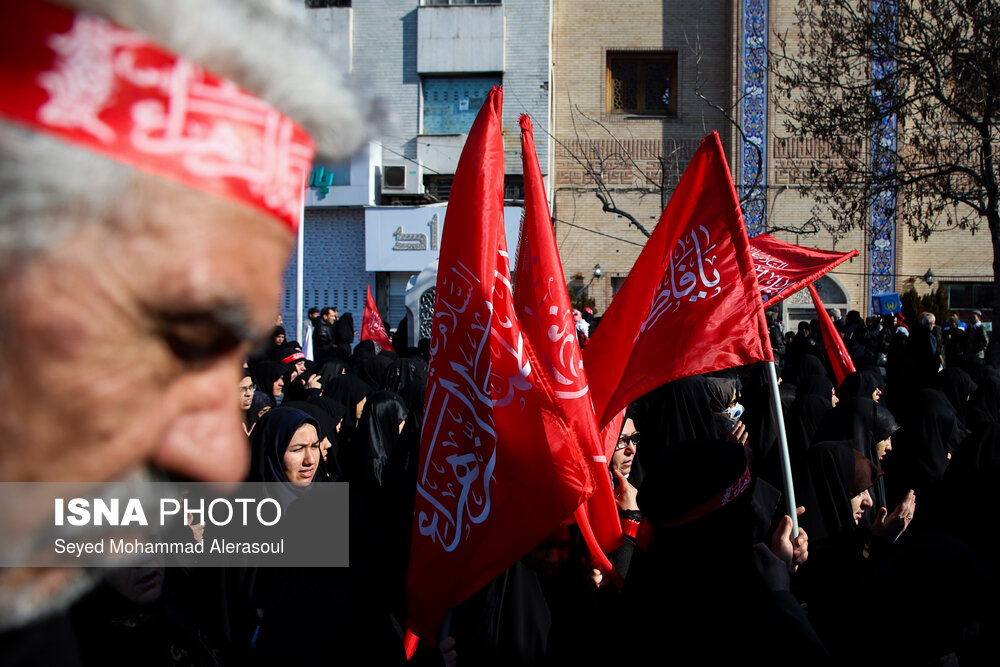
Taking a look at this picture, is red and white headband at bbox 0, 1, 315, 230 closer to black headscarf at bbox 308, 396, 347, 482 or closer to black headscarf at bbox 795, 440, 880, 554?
black headscarf at bbox 795, 440, 880, 554

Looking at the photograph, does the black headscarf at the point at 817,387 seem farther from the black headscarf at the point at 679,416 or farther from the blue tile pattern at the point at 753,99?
the blue tile pattern at the point at 753,99

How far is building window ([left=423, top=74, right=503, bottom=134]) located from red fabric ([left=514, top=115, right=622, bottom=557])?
1584 centimetres

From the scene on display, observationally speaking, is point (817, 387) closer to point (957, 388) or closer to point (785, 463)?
point (957, 388)

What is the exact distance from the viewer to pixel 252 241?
2.06ft

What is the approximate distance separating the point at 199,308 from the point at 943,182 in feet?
37.2

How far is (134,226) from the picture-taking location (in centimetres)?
55

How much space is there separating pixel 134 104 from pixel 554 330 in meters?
2.58

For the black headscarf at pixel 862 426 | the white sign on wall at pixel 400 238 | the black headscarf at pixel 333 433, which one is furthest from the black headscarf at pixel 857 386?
the white sign on wall at pixel 400 238

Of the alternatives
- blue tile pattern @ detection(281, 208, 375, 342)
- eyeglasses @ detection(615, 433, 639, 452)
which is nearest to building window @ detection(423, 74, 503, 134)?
blue tile pattern @ detection(281, 208, 375, 342)

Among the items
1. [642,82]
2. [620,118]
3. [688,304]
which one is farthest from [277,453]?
[642,82]

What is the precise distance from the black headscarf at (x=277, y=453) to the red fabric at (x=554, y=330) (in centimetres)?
128

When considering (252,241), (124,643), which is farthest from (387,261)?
(252,241)

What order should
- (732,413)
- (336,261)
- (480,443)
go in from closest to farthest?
(480,443) < (732,413) < (336,261)

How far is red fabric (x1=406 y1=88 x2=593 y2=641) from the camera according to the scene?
2527 millimetres
